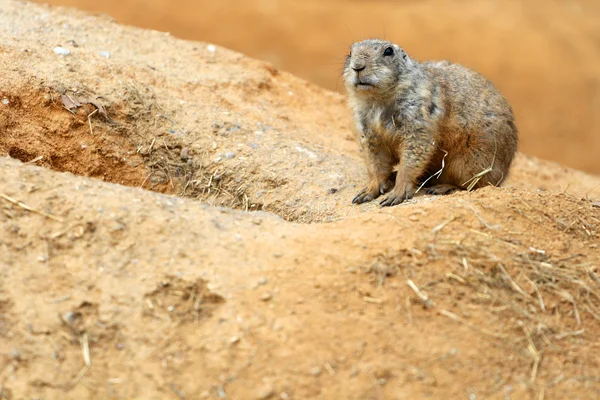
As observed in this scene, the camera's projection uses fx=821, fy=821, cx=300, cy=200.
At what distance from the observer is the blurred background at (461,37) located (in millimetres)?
14070

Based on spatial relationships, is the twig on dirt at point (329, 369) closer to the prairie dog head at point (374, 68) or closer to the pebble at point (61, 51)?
the prairie dog head at point (374, 68)

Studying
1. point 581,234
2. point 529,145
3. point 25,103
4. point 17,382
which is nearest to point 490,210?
point 581,234

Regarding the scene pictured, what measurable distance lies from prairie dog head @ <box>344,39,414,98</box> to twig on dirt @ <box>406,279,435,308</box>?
2.45m

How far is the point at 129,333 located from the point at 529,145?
34.9 ft

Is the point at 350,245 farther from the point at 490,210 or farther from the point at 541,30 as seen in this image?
the point at 541,30

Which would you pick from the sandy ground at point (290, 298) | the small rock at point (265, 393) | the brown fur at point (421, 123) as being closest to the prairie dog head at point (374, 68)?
the brown fur at point (421, 123)

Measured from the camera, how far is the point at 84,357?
434 centimetres

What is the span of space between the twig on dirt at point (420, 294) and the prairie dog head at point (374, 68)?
96.3 inches

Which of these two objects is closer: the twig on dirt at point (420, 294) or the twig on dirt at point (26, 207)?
the twig on dirt at point (420, 294)

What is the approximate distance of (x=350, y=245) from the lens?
16.8 feet

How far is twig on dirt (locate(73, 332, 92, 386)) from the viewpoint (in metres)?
4.25

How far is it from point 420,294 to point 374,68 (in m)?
2.63

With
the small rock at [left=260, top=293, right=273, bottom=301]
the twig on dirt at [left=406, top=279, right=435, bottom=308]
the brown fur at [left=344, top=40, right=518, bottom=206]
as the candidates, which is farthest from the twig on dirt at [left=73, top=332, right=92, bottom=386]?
the brown fur at [left=344, top=40, right=518, bottom=206]

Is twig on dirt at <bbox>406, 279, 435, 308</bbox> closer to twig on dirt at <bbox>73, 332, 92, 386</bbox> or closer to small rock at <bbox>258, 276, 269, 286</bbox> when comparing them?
small rock at <bbox>258, 276, 269, 286</bbox>
